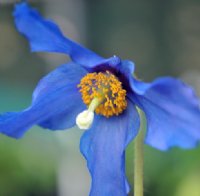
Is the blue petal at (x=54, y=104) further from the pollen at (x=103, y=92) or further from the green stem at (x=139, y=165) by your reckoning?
the green stem at (x=139, y=165)

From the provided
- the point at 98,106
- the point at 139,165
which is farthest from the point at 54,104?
the point at 139,165

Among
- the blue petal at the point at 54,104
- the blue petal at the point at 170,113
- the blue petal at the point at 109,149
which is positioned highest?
the blue petal at the point at 170,113

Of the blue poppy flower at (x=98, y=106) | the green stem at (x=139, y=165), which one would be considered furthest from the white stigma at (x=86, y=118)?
the green stem at (x=139, y=165)

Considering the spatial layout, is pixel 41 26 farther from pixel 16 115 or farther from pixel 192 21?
pixel 192 21

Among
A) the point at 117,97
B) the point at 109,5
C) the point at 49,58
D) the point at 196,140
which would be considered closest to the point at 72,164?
the point at 49,58

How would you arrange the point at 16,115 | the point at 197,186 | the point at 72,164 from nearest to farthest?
the point at 16,115, the point at 197,186, the point at 72,164

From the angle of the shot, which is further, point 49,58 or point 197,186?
point 49,58
